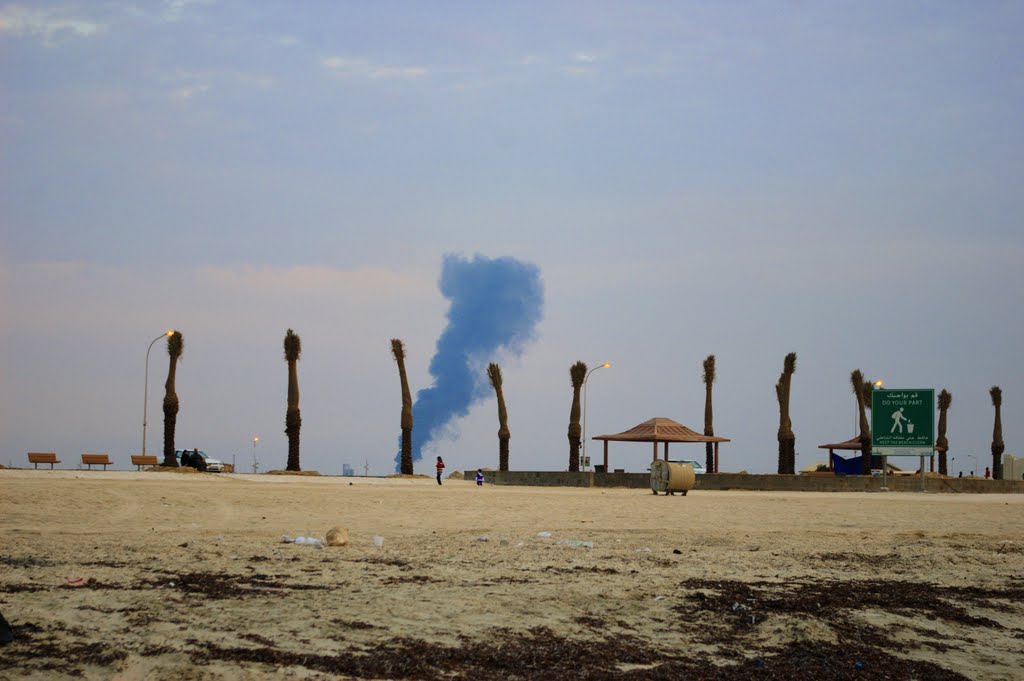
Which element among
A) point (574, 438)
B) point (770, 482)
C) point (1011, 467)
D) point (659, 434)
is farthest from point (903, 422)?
point (1011, 467)

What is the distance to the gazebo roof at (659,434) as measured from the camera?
192ft

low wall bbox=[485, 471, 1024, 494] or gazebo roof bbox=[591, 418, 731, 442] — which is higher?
gazebo roof bbox=[591, 418, 731, 442]

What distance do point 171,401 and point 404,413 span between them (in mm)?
13730

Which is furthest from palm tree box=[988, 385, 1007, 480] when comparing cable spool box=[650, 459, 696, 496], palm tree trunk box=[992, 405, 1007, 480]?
cable spool box=[650, 459, 696, 496]

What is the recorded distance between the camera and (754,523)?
2239 centimetres

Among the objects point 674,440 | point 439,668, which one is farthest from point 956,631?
point 674,440

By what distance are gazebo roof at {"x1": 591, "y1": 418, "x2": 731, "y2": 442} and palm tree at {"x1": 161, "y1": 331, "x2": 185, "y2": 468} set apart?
23412 mm

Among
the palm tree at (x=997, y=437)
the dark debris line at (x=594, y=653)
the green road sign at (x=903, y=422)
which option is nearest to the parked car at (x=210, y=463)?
the green road sign at (x=903, y=422)

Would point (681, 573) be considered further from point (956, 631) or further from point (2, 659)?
point (2, 659)

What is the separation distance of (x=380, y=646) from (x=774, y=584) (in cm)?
517

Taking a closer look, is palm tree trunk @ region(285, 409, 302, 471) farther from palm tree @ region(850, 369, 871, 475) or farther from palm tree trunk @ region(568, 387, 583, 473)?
palm tree @ region(850, 369, 871, 475)

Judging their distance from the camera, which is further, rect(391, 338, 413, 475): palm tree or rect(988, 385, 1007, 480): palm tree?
rect(988, 385, 1007, 480): palm tree

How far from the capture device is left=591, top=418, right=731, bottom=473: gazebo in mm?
58625

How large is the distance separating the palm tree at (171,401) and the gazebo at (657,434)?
23.4 m
